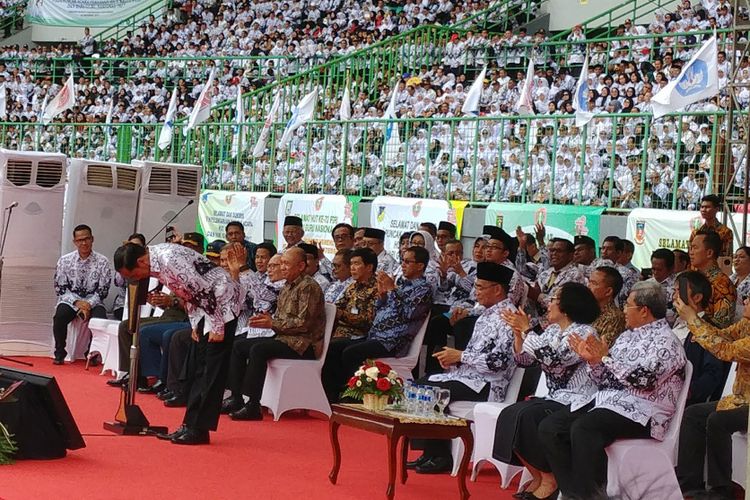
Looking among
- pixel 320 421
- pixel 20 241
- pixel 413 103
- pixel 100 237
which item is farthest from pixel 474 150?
pixel 320 421

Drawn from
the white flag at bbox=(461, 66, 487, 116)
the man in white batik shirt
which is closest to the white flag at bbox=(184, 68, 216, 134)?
the white flag at bbox=(461, 66, 487, 116)

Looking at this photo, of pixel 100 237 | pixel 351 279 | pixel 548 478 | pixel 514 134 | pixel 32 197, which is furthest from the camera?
pixel 514 134

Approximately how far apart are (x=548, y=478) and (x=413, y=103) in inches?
560

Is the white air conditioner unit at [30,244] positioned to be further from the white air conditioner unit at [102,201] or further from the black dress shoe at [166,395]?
the black dress shoe at [166,395]

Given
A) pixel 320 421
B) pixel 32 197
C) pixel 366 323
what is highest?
pixel 32 197

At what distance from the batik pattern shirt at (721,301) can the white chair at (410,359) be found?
2419 mm

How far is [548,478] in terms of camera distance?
7465 mm

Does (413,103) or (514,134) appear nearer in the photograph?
(514,134)

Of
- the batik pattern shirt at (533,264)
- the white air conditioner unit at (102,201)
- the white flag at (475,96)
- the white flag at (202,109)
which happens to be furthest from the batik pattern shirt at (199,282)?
the white flag at (202,109)

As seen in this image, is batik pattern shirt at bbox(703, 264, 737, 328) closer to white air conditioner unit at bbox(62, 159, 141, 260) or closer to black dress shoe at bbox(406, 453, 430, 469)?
black dress shoe at bbox(406, 453, 430, 469)

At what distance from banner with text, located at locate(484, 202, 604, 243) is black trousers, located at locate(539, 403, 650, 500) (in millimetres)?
8018

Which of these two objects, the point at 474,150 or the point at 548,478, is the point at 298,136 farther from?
the point at 548,478

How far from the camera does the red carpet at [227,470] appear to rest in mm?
→ 7258

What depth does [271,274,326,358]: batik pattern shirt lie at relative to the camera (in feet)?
33.5
